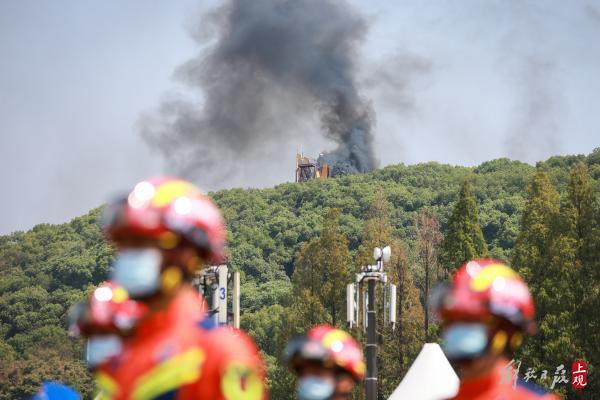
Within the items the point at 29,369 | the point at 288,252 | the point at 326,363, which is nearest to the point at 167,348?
the point at 326,363

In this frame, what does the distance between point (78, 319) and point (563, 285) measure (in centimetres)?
2915

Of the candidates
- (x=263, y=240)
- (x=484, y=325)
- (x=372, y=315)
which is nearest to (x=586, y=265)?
(x=372, y=315)

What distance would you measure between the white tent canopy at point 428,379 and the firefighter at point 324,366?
59.2 feet

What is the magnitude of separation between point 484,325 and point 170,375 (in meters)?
1.35

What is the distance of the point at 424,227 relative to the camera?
45.8m

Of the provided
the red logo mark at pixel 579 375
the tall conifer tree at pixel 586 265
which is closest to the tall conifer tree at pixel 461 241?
the tall conifer tree at pixel 586 265

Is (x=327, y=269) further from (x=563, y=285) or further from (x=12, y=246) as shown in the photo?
(x=12, y=246)

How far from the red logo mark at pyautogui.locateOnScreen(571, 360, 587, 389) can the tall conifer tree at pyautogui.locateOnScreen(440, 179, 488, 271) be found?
1169cm

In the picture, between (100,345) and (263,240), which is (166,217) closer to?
(100,345)

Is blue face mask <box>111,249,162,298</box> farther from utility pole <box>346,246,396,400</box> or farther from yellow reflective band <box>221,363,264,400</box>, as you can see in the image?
utility pole <box>346,246,396,400</box>

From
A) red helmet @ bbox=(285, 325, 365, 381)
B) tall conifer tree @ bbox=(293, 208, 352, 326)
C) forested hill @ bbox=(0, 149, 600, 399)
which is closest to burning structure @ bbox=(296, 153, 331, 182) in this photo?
forested hill @ bbox=(0, 149, 600, 399)

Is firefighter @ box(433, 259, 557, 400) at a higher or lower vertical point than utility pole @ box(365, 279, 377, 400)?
lower

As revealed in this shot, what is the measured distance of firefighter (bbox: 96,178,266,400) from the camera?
4.01 metres

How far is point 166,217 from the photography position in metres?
4.07
